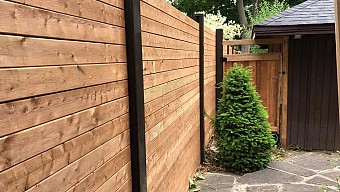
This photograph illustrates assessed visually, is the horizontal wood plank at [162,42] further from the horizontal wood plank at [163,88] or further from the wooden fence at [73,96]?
the horizontal wood plank at [163,88]

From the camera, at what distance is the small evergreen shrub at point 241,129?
4793 millimetres

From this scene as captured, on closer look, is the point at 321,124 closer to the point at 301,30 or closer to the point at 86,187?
the point at 301,30

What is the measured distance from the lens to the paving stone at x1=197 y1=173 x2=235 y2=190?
13.9 ft

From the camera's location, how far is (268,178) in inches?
177

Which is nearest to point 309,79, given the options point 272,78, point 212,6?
point 272,78

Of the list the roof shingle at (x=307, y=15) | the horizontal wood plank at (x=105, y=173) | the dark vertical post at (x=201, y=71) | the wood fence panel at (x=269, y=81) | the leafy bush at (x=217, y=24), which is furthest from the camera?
the leafy bush at (x=217, y=24)

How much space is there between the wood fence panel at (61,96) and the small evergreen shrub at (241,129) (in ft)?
10.7

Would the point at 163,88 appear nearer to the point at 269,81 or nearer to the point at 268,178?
the point at 268,178

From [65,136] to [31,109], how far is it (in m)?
0.23

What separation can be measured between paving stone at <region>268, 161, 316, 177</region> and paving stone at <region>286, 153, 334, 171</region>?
0.16 m

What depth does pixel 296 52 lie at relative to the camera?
577 cm

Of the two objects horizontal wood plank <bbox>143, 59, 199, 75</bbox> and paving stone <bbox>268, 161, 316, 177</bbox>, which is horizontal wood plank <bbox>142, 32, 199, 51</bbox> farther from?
paving stone <bbox>268, 161, 316, 177</bbox>

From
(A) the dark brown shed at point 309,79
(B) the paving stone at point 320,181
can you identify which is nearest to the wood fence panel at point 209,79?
(A) the dark brown shed at point 309,79

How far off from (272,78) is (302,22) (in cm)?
116
